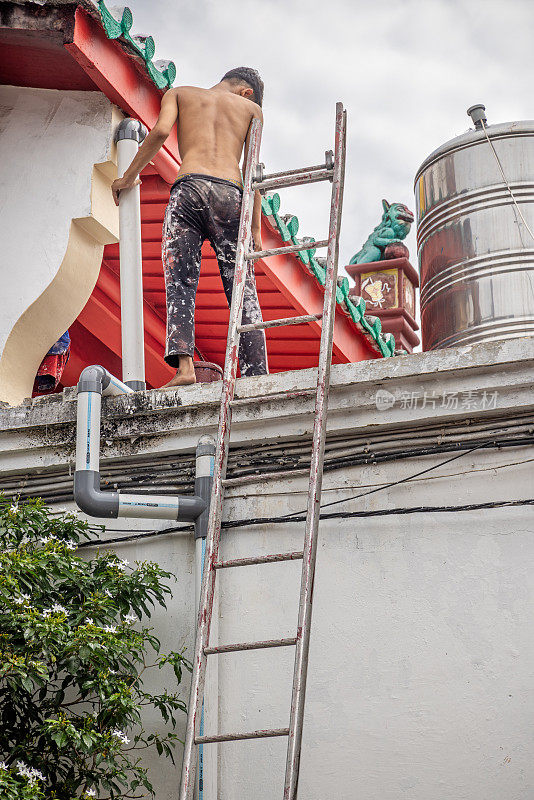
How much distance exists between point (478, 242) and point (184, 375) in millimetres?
1821

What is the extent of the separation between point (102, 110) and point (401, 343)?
149 inches

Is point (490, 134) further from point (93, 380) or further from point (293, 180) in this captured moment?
point (93, 380)

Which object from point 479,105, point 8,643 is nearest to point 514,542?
point 8,643

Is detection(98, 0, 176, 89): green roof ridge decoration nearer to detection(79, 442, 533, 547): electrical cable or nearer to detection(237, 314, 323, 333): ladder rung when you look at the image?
detection(237, 314, 323, 333): ladder rung

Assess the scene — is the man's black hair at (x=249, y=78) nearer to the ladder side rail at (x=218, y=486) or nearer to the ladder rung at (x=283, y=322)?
the ladder side rail at (x=218, y=486)

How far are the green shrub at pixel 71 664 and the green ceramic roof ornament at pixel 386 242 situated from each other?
4938mm

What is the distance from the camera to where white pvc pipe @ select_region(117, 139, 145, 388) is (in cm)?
496

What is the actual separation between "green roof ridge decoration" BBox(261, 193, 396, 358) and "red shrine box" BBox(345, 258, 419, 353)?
0.61 metres

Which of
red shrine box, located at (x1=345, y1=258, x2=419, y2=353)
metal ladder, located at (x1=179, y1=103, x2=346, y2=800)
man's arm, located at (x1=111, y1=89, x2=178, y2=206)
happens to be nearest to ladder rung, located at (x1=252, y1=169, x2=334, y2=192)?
metal ladder, located at (x1=179, y1=103, x2=346, y2=800)

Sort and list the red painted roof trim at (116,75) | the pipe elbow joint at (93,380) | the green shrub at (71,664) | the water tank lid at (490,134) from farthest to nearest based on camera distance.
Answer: the water tank lid at (490,134) → the red painted roof trim at (116,75) → the pipe elbow joint at (93,380) → the green shrub at (71,664)

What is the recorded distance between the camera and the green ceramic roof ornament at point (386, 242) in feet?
28.4

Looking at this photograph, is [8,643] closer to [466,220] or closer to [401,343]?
[466,220]

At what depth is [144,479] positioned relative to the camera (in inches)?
181

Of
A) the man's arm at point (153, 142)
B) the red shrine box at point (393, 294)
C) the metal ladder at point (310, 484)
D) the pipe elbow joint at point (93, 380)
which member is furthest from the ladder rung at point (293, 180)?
the red shrine box at point (393, 294)
